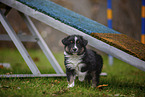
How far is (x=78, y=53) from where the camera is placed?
95.4 inches

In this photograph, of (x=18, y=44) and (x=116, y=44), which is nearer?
(x=116, y=44)

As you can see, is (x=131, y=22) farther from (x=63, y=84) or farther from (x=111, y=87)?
(x=63, y=84)

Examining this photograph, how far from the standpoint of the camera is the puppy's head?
7.72 ft

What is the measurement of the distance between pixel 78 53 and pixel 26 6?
1.26 metres

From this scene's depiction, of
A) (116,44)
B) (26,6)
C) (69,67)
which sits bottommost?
(69,67)

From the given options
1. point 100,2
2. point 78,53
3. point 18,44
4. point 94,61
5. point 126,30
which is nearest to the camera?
point 78,53

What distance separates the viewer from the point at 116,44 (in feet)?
8.11

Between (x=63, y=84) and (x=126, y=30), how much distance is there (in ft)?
18.0

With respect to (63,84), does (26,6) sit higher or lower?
higher

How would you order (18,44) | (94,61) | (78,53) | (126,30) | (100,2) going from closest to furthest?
1. (78,53)
2. (94,61)
3. (18,44)
4. (126,30)
5. (100,2)

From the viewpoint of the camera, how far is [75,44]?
2385mm

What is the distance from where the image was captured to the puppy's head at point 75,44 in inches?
92.6

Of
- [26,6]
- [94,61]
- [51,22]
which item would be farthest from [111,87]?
[26,6]

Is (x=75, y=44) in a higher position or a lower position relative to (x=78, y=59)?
higher
